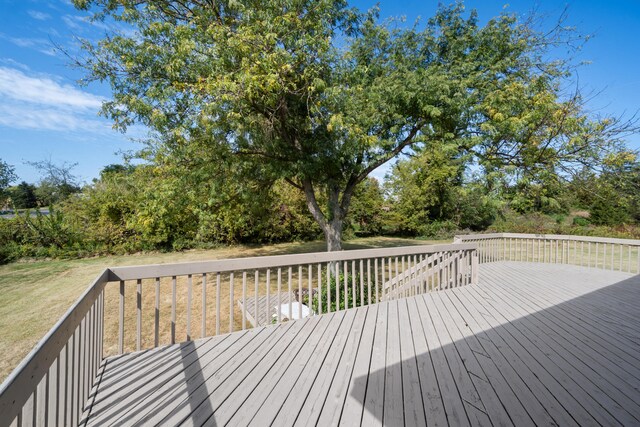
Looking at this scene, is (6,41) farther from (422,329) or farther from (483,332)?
(483,332)

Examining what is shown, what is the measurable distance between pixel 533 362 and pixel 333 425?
186 cm

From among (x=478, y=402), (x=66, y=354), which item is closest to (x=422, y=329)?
(x=478, y=402)

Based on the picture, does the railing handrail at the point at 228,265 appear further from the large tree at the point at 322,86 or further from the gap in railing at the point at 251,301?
the large tree at the point at 322,86

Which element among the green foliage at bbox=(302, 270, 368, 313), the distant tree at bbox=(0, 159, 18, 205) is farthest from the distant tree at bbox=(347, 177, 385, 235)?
the distant tree at bbox=(0, 159, 18, 205)

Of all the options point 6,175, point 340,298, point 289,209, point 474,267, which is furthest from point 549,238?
point 6,175

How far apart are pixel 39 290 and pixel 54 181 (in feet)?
87.0

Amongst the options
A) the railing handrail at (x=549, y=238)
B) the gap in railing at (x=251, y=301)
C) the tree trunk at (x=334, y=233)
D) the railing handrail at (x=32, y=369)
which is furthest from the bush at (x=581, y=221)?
the railing handrail at (x=32, y=369)

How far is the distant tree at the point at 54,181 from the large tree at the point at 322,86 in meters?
25.0

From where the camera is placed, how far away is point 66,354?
54.7 inches

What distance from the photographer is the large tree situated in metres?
4.72

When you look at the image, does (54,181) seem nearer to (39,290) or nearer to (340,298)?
(39,290)

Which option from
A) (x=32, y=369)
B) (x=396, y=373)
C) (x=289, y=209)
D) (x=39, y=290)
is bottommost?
(x=39, y=290)

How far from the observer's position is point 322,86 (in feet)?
15.6

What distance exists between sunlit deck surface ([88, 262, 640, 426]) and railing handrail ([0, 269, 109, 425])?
2.34 feet
